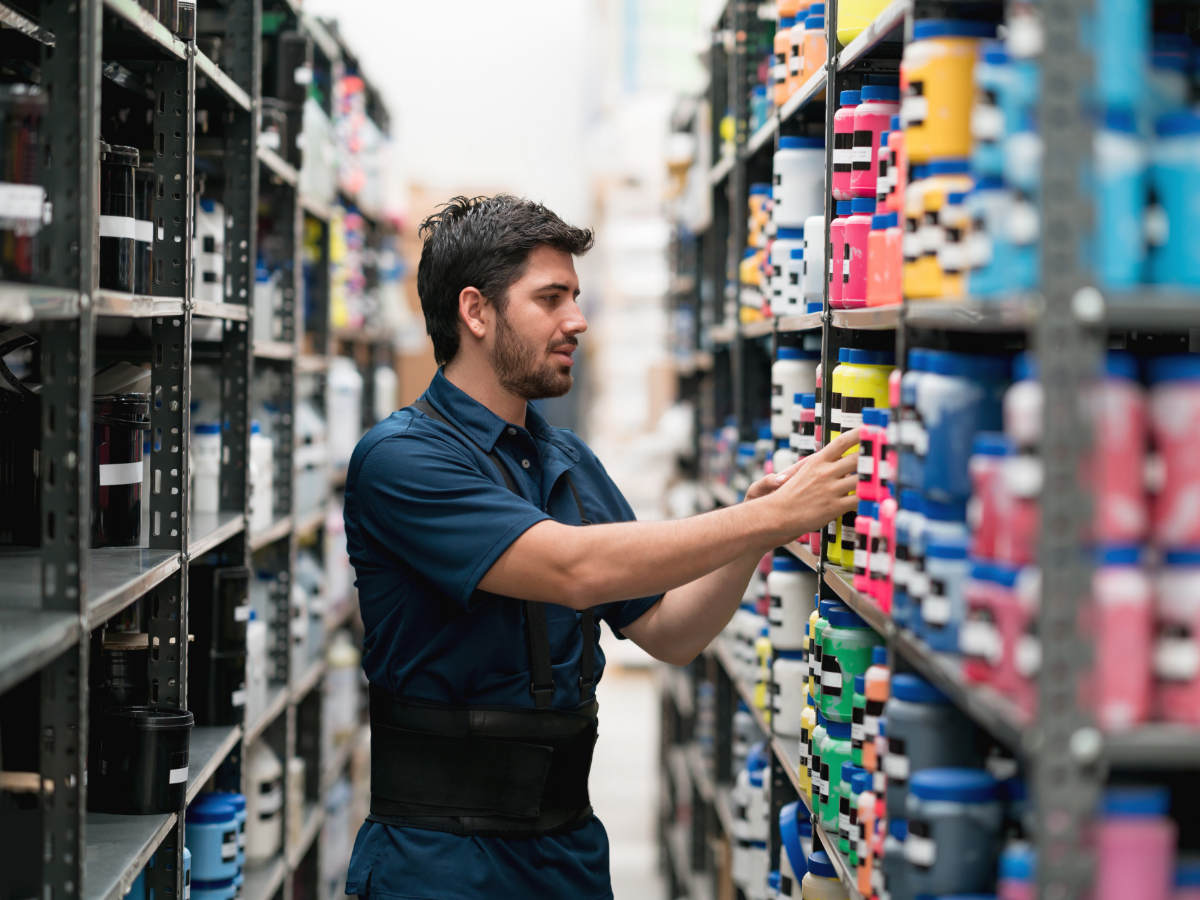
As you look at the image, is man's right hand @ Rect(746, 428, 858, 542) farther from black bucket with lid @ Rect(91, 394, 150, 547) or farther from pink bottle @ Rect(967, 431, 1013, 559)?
black bucket with lid @ Rect(91, 394, 150, 547)

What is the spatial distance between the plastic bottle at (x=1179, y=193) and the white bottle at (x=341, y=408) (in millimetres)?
3426

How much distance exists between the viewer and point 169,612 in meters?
2.32

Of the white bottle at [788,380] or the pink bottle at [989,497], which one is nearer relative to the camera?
the pink bottle at [989,497]

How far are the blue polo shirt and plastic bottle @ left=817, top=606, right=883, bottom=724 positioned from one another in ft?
1.67

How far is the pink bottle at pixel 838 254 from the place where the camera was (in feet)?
6.77

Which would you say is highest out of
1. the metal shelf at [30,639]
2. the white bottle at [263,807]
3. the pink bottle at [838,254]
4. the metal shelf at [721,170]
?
the metal shelf at [721,170]

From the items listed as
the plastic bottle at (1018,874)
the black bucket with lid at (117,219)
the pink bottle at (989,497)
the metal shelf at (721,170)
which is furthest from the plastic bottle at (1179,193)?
the metal shelf at (721,170)

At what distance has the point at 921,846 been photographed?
1.43 meters

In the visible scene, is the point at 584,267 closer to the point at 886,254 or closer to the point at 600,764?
the point at 600,764

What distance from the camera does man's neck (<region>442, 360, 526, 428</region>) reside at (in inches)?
96.0

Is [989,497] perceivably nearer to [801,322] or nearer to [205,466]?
[801,322]

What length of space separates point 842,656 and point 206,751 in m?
1.48

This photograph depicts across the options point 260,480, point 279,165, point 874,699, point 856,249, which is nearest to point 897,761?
point 874,699

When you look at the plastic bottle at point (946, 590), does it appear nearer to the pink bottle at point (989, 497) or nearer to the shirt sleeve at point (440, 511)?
the pink bottle at point (989, 497)
